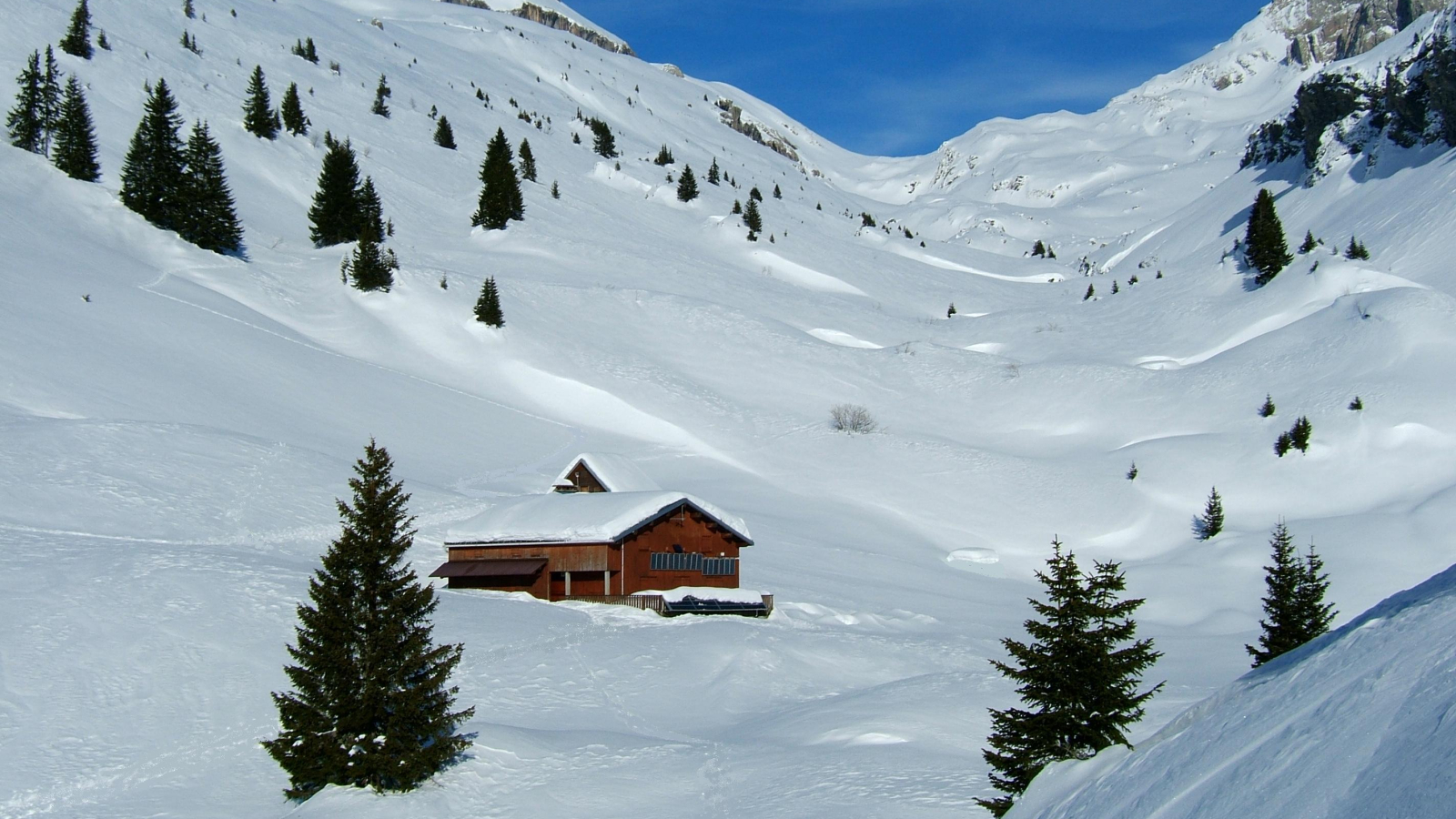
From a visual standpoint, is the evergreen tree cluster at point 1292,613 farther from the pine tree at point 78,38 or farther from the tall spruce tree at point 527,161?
the pine tree at point 78,38

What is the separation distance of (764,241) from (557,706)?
65.5m

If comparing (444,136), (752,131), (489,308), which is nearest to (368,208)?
(489,308)

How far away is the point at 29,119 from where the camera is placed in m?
57.2

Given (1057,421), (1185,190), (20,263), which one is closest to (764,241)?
(1057,421)

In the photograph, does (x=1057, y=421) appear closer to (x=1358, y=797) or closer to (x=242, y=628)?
(x=242, y=628)

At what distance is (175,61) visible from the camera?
251 feet

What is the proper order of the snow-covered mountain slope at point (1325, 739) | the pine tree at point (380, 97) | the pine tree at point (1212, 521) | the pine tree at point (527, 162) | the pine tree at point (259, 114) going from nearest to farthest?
the snow-covered mountain slope at point (1325, 739) < the pine tree at point (1212, 521) < the pine tree at point (259, 114) < the pine tree at point (527, 162) < the pine tree at point (380, 97)

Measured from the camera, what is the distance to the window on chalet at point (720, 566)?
36375 millimetres

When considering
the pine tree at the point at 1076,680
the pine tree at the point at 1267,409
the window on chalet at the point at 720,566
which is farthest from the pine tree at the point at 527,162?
the pine tree at the point at 1076,680

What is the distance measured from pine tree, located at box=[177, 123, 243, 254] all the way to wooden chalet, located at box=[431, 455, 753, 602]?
31342mm

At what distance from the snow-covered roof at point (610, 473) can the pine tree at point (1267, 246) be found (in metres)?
46.0

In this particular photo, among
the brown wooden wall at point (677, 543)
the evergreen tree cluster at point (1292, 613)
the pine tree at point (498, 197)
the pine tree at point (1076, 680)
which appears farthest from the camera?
the pine tree at point (498, 197)

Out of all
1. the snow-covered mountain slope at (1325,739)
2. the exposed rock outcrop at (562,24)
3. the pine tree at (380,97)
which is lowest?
the snow-covered mountain slope at (1325,739)

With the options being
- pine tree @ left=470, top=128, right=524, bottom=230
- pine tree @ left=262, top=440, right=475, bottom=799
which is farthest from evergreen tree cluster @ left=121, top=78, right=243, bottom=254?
pine tree @ left=262, top=440, right=475, bottom=799
